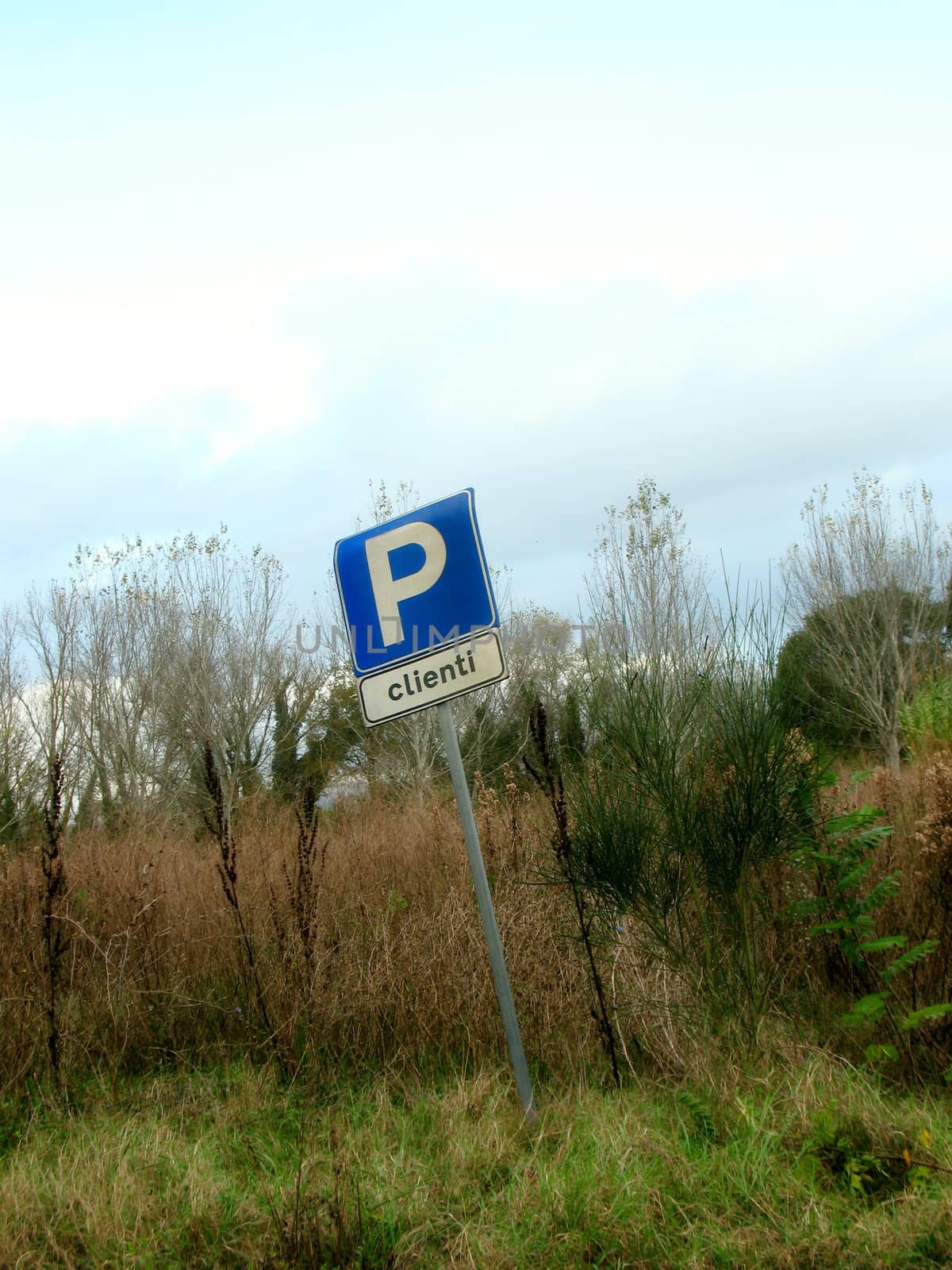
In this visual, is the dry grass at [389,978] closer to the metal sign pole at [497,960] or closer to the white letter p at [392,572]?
the metal sign pole at [497,960]

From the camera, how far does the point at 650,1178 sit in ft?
9.25

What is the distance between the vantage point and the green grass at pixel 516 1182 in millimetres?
2549

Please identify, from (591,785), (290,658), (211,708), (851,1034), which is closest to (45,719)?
(211,708)

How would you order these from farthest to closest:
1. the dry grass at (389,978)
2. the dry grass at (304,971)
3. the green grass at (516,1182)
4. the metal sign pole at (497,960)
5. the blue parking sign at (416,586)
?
the dry grass at (304,971) → the dry grass at (389,978) → the blue parking sign at (416,586) → the metal sign pole at (497,960) → the green grass at (516,1182)

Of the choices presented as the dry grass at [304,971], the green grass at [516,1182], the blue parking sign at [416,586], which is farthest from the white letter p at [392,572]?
the green grass at [516,1182]

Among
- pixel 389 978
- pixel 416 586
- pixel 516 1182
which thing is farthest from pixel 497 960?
pixel 416 586

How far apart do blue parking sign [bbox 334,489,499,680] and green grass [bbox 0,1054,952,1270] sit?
172cm

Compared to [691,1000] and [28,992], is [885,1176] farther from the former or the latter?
[28,992]

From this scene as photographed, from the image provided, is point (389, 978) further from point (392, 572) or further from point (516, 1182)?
point (392, 572)

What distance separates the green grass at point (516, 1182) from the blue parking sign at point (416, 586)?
67.6 inches

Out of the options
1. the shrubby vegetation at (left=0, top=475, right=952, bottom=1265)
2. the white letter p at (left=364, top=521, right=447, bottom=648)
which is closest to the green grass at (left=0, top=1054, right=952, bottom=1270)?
the shrubby vegetation at (left=0, top=475, right=952, bottom=1265)

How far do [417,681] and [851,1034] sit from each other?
2.56 m

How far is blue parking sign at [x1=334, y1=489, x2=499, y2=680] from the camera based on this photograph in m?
3.54

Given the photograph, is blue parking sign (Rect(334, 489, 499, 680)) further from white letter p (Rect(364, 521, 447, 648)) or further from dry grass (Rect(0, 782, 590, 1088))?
dry grass (Rect(0, 782, 590, 1088))
